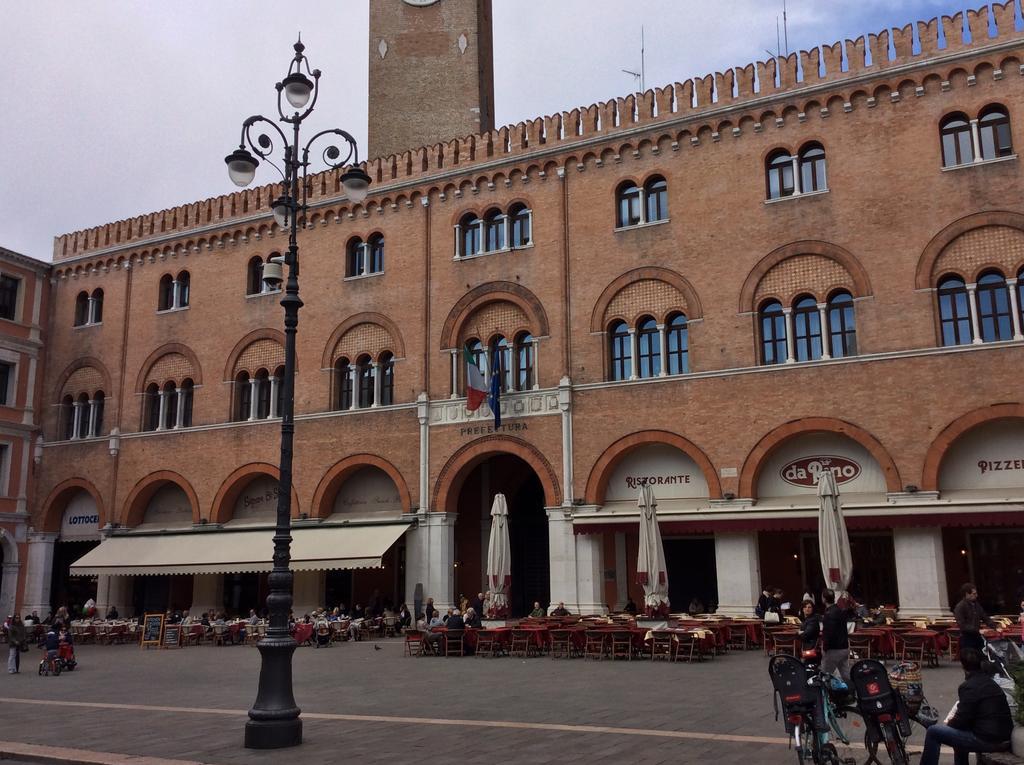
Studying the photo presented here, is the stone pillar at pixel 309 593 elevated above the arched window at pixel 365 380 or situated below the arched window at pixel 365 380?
below

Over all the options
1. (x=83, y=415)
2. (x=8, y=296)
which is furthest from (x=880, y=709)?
(x=8, y=296)

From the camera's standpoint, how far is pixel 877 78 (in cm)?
2178

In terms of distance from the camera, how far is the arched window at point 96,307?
33.5 meters

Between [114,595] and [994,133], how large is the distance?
2868cm

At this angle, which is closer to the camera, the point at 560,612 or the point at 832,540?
the point at 832,540

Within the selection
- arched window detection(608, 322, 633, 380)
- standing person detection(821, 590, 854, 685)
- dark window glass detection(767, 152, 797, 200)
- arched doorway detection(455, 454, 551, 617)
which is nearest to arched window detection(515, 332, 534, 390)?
arched window detection(608, 322, 633, 380)

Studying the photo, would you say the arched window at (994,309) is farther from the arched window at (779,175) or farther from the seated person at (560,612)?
the seated person at (560,612)

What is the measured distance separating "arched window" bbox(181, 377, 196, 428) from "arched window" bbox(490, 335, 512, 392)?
11.2 m

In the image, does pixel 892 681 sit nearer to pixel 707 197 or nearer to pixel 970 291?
pixel 970 291

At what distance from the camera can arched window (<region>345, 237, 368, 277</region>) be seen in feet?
93.7

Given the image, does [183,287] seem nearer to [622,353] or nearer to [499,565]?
[622,353]

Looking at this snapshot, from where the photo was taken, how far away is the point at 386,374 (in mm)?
27422

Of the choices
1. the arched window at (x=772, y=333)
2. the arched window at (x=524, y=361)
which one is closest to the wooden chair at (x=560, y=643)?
the arched window at (x=524, y=361)

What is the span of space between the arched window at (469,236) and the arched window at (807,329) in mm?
9099
